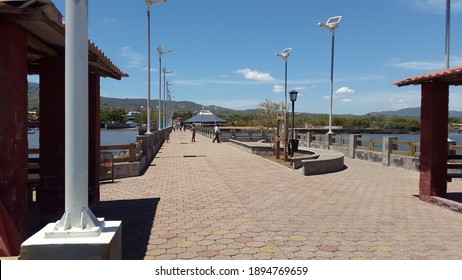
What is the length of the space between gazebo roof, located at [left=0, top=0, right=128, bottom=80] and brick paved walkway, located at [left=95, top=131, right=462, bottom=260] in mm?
3022

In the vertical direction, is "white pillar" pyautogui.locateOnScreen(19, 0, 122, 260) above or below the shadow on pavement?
above

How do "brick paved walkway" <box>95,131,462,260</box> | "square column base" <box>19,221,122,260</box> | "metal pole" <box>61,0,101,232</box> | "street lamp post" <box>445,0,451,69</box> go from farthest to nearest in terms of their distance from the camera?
1. "street lamp post" <box>445,0,451,69</box>
2. "brick paved walkway" <box>95,131,462,260</box>
3. "metal pole" <box>61,0,101,232</box>
4. "square column base" <box>19,221,122,260</box>

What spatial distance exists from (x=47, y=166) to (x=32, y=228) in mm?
1119

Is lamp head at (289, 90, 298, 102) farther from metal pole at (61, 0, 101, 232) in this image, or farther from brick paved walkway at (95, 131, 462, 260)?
metal pole at (61, 0, 101, 232)

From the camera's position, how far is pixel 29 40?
5027 millimetres

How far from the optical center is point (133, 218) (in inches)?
267

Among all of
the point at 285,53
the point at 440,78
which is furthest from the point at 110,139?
the point at 440,78

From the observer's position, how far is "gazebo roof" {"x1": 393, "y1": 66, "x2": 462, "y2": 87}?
7040 millimetres

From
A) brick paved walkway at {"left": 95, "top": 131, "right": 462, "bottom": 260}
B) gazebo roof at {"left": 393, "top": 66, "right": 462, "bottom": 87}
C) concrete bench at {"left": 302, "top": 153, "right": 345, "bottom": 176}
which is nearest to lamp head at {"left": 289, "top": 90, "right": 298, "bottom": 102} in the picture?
concrete bench at {"left": 302, "top": 153, "right": 345, "bottom": 176}

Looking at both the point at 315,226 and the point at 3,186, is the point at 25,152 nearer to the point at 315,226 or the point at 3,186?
the point at 3,186

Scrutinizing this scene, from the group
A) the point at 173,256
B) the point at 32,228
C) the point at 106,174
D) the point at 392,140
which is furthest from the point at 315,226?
the point at 392,140

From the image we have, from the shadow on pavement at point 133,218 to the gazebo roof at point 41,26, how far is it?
2.85 meters

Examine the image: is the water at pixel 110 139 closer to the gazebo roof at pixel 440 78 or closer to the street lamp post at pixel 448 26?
the street lamp post at pixel 448 26

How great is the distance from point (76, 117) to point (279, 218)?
4.57 m
